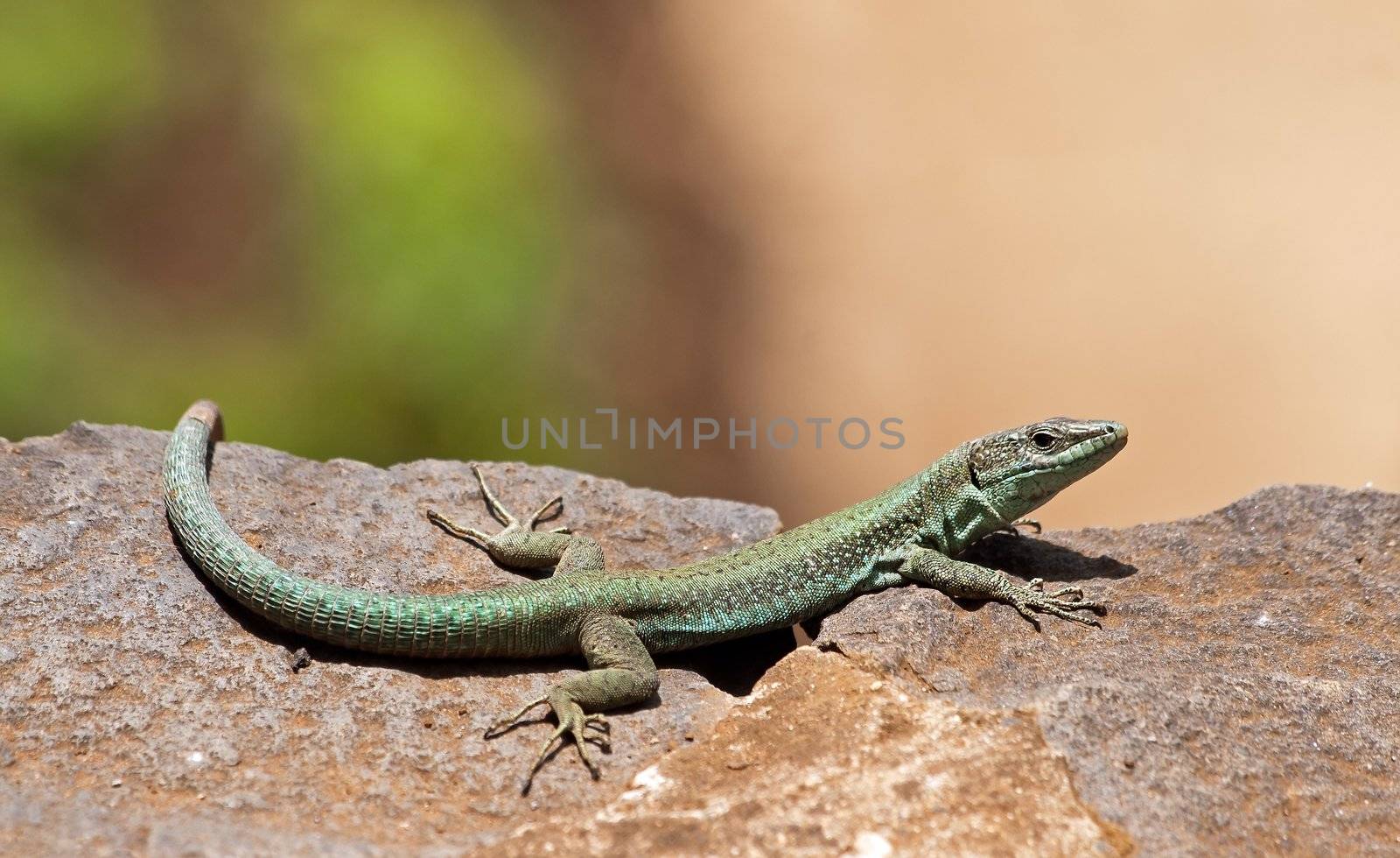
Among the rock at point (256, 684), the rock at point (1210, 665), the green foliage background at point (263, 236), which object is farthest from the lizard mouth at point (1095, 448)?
the green foliage background at point (263, 236)

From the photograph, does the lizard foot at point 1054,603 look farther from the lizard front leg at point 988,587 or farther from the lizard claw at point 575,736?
the lizard claw at point 575,736

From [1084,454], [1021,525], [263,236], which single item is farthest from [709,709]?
[263,236]

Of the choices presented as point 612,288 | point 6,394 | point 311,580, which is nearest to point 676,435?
point 612,288

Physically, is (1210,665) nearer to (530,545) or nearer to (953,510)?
(953,510)

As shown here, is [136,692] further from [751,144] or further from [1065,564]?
[751,144]

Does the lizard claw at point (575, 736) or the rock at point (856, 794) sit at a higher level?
the rock at point (856, 794)
